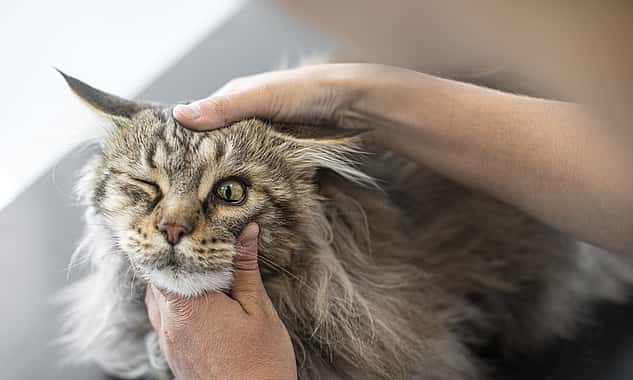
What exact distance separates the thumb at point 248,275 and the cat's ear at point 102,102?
0.34 m

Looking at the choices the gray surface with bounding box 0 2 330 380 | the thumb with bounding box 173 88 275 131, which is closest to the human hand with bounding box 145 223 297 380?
the thumb with bounding box 173 88 275 131

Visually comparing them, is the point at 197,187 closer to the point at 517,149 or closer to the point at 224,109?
the point at 224,109

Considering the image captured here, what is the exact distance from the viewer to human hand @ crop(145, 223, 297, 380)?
1.18 m

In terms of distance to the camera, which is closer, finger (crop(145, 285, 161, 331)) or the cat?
the cat

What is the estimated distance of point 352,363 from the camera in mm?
1397

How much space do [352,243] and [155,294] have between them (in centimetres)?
41

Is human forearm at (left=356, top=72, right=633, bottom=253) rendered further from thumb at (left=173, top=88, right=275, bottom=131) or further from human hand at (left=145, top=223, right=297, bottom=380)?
human hand at (left=145, top=223, right=297, bottom=380)

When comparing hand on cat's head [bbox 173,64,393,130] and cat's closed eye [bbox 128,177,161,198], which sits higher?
hand on cat's head [bbox 173,64,393,130]

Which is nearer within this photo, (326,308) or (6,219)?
(326,308)

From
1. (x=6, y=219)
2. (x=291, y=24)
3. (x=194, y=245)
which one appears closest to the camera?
(x=194, y=245)

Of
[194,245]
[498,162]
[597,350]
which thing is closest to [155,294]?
[194,245]

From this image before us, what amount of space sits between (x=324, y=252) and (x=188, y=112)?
1.28ft

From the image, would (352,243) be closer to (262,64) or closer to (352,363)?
(352,363)

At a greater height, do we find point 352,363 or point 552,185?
point 552,185
